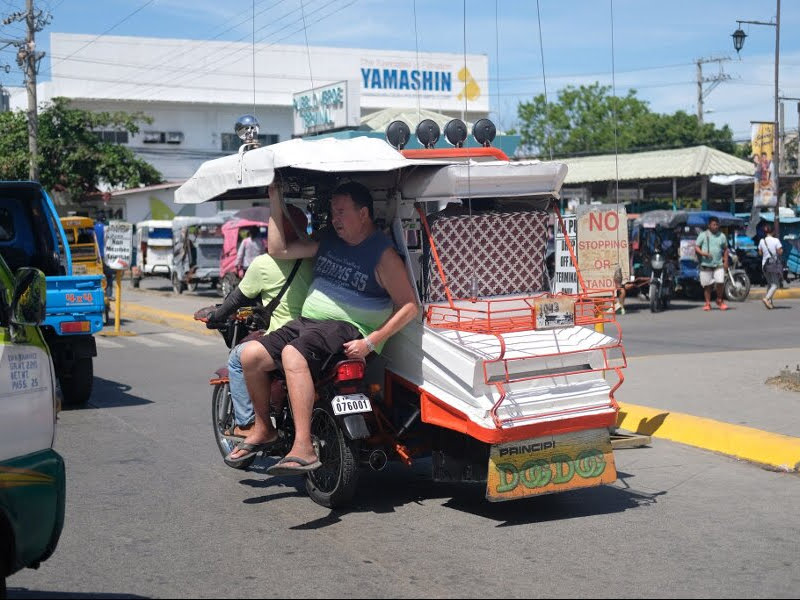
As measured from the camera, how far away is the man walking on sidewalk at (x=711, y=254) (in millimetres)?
21703

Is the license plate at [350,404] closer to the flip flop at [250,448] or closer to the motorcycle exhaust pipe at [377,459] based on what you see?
the motorcycle exhaust pipe at [377,459]

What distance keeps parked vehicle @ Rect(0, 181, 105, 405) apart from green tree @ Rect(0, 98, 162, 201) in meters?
27.9

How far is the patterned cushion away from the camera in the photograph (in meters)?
7.12

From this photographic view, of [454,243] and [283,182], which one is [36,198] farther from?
[454,243]

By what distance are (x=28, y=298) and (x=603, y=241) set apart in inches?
263

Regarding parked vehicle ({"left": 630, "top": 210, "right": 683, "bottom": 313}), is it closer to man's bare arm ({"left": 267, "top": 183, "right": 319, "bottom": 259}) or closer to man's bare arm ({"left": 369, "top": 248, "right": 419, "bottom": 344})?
man's bare arm ({"left": 267, "top": 183, "right": 319, "bottom": 259})

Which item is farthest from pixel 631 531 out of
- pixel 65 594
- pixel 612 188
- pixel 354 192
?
pixel 612 188

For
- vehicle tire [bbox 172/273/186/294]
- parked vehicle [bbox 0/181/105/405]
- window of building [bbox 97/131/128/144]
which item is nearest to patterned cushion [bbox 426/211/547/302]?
parked vehicle [bbox 0/181/105/405]

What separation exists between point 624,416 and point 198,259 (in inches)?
852

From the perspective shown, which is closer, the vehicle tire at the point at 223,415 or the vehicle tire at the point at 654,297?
the vehicle tire at the point at 223,415

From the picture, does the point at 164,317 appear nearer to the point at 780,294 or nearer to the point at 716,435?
the point at 780,294

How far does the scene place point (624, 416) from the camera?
380 inches

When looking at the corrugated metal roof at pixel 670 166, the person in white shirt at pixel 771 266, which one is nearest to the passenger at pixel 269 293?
the person in white shirt at pixel 771 266

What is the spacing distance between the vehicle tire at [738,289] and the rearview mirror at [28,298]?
2185cm
